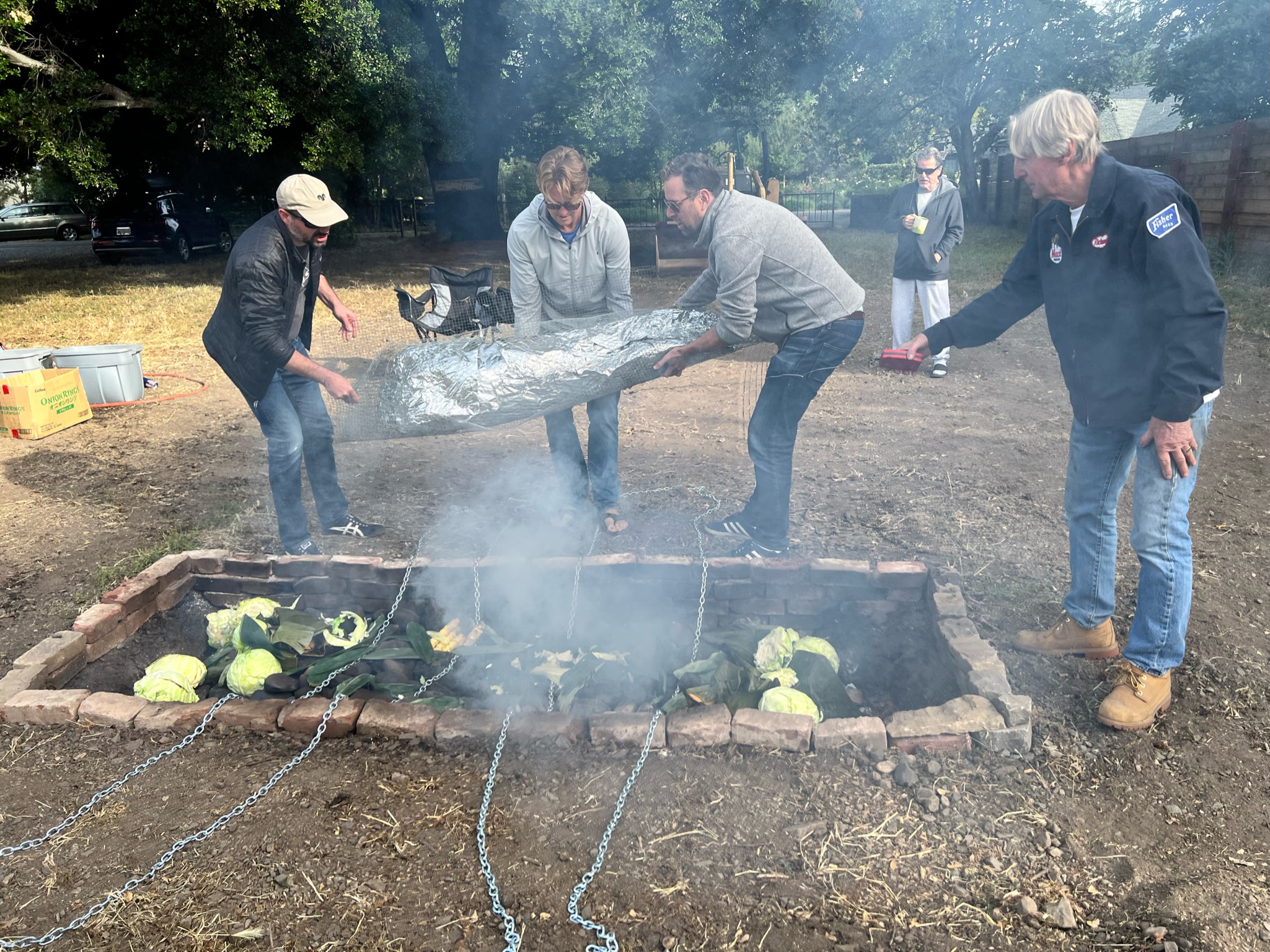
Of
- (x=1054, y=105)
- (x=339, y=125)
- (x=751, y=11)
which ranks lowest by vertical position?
(x=1054, y=105)

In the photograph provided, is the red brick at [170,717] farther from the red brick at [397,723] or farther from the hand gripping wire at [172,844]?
the red brick at [397,723]

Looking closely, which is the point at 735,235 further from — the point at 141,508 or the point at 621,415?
the point at 141,508

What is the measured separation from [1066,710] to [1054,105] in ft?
6.48

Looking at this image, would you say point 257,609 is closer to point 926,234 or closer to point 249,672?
point 249,672

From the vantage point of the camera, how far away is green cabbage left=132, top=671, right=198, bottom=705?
292 cm

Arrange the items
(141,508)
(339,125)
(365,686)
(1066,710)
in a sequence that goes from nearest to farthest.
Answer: (1066,710)
(365,686)
(141,508)
(339,125)

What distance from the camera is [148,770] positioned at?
2.61 metres

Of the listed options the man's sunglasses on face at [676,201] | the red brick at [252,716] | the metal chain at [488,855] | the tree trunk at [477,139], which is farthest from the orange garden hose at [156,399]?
the tree trunk at [477,139]

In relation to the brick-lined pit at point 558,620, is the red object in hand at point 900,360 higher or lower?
higher

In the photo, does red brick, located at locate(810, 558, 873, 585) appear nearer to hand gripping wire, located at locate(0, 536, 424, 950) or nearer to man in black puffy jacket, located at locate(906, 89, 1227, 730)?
man in black puffy jacket, located at locate(906, 89, 1227, 730)

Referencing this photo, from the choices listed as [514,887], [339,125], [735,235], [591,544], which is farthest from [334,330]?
[514,887]

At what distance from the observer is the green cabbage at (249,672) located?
2982 millimetres

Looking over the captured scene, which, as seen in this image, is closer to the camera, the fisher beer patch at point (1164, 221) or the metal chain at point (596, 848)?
the metal chain at point (596, 848)

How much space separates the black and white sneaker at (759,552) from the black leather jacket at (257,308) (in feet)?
7.44
